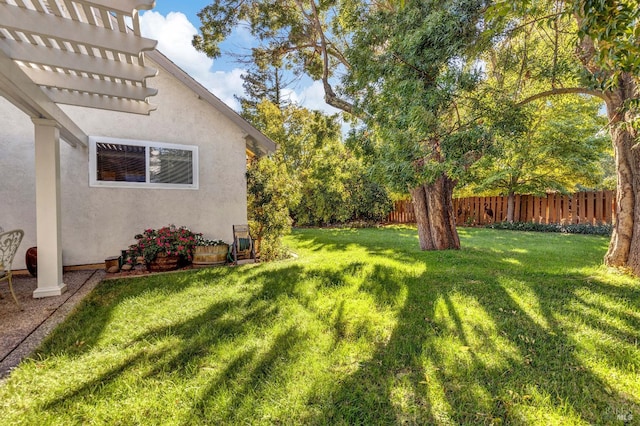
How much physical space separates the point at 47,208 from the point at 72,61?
2.23m

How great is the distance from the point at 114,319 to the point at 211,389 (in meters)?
2.16

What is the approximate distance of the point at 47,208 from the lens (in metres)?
4.33

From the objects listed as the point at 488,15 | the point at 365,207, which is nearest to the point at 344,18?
the point at 488,15

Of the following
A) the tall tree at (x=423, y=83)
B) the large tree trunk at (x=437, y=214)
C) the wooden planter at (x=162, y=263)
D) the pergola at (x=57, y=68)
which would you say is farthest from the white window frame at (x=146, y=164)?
the large tree trunk at (x=437, y=214)

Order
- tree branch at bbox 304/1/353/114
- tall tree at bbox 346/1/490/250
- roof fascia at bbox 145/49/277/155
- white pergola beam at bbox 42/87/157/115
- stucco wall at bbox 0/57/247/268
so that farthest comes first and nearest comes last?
1. tree branch at bbox 304/1/353/114
2. roof fascia at bbox 145/49/277/155
3. stucco wall at bbox 0/57/247/268
4. white pergola beam at bbox 42/87/157/115
5. tall tree at bbox 346/1/490/250

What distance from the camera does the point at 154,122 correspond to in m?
6.79

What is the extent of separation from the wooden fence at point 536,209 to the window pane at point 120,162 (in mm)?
15055

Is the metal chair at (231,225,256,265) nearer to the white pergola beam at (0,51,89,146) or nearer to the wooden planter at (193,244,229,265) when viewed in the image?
the wooden planter at (193,244,229,265)

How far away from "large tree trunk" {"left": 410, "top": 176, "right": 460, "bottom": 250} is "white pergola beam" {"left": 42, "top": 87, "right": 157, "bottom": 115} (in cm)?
629

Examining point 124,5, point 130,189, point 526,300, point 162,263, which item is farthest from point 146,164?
point 526,300

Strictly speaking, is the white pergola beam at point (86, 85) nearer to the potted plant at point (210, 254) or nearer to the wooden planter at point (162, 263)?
the wooden planter at point (162, 263)

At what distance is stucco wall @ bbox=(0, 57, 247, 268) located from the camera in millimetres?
5855

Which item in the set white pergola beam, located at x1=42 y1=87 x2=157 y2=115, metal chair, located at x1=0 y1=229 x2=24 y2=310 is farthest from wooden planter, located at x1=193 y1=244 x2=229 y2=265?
white pergola beam, located at x1=42 y1=87 x2=157 y2=115

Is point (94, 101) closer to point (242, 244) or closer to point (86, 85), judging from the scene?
point (86, 85)
